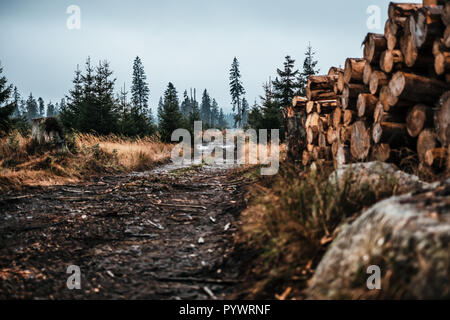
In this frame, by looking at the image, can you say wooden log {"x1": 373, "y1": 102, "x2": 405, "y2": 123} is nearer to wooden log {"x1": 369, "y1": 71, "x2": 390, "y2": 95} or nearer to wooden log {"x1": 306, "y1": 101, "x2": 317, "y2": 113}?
wooden log {"x1": 369, "y1": 71, "x2": 390, "y2": 95}

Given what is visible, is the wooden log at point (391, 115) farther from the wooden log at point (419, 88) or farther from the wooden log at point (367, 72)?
the wooden log at point (367, 72)

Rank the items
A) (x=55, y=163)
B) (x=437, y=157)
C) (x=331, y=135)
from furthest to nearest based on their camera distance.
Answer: (x=55, y=163), (x=331, y=135), (x=437, y=157)

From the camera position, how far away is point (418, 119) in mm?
3080

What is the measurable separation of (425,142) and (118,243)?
3.90 meters

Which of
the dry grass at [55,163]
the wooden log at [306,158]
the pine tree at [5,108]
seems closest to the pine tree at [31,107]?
the pine tree at [5,108]

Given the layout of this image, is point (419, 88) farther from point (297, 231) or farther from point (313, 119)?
point (313, 119)

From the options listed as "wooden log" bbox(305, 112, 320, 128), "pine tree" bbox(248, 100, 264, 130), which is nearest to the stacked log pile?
"wooden log" bbox(305, 112, 320, 128)

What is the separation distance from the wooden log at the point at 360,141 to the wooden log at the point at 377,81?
1.65 feet

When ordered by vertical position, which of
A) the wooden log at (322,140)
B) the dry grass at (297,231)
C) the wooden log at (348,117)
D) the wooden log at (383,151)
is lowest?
the dry grass at (297,231)

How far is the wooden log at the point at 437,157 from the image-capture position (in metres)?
2.75

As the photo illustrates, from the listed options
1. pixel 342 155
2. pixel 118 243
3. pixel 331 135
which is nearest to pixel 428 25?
pixel 342 155

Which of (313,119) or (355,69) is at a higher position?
(355,69)

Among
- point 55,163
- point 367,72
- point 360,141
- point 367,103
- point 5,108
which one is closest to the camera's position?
point 367,103
